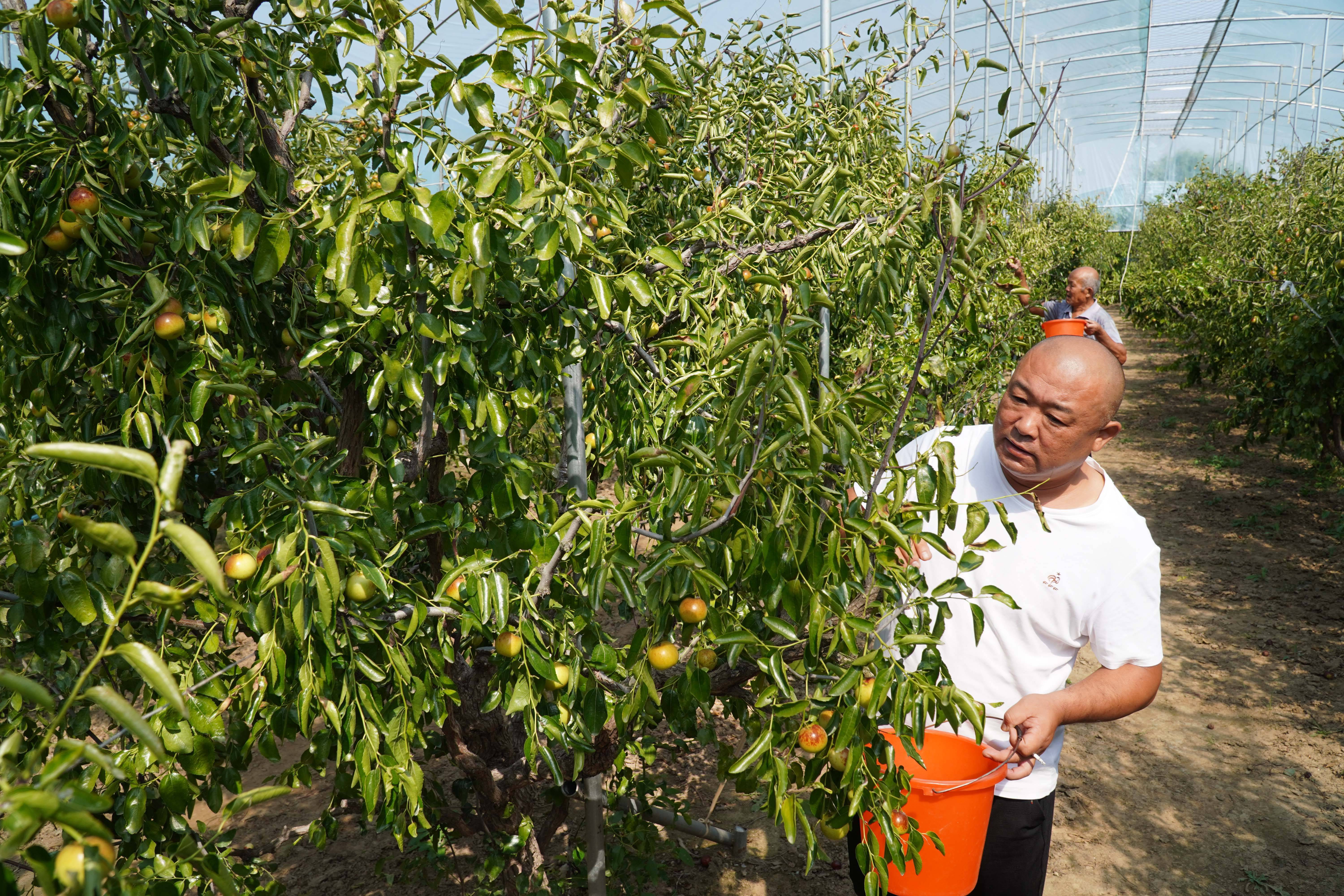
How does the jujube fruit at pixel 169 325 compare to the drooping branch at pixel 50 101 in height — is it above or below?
below

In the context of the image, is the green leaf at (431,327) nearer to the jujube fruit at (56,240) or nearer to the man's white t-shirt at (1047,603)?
the jujube fruit at (56,240)

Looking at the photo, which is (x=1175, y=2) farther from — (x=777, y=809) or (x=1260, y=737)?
(x=777, y=809)

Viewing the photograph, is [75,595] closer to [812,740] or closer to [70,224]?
[70,224]

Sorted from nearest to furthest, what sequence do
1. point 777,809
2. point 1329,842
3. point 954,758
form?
point 777,809 → point 954,758 → point 1329,842

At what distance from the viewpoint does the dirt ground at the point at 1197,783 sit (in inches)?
107

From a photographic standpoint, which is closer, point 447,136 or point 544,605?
point 447,136

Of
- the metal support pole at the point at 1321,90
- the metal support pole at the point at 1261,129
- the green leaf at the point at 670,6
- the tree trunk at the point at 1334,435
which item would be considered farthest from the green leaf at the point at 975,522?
the metal support pole at the point at 1261,129

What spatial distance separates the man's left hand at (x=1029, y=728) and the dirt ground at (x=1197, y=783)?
139 centimetres

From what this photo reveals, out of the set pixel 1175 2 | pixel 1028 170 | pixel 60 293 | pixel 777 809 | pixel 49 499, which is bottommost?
pixel 777 809

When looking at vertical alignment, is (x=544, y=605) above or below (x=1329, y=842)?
above

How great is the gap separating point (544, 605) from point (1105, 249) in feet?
66.3

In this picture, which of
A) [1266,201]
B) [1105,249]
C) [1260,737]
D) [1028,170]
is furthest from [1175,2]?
Answer: [1260,737]

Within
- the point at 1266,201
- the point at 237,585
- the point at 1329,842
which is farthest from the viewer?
the point at 1266,201

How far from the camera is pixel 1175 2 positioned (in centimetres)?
1497
